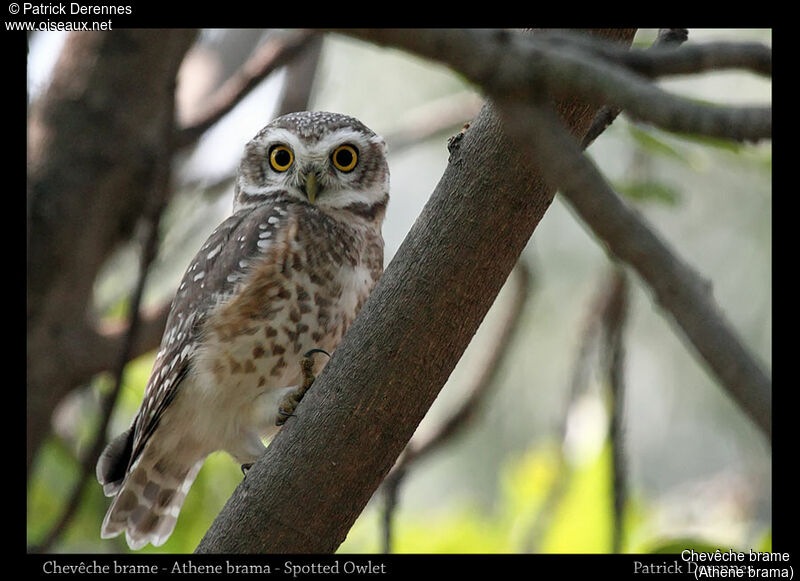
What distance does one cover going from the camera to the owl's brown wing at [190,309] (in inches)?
105

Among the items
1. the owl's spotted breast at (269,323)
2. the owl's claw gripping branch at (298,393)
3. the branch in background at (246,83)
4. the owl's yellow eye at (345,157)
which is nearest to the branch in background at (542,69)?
the owl's claw gripping branch at (298,393)

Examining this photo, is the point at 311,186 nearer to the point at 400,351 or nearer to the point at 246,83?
the point at 246,83

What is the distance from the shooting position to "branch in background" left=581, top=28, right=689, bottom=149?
1.86 meters

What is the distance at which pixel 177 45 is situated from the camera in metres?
3.12

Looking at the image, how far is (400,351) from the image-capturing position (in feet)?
5.60

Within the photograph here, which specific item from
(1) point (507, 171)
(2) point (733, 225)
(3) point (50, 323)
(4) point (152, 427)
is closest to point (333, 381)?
(1) point (507, 171)

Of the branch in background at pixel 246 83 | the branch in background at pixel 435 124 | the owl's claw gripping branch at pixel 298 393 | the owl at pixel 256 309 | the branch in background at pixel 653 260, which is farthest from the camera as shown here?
the branch in background at pixel 435 124

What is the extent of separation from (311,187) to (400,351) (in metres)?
1.28

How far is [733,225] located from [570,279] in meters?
1.06

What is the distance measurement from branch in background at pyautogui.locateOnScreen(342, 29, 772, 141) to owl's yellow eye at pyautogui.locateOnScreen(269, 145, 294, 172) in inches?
77.2

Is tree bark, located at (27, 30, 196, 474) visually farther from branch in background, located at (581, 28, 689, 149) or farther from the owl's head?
branch in background, located at (581, 28, 689, 149)

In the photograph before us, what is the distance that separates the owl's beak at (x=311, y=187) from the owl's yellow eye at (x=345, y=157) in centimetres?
11

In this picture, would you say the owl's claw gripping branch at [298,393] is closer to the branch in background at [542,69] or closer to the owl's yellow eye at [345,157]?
the owl's yellow eye at [345,157]

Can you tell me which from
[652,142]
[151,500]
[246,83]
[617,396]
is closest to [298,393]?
[617,396]
